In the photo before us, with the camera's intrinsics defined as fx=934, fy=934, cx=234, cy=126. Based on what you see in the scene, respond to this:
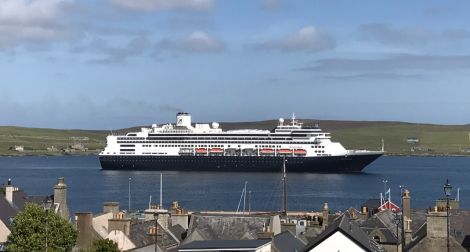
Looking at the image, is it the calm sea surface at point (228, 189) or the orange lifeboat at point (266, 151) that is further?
the orange lifeboat at point (266, 151)

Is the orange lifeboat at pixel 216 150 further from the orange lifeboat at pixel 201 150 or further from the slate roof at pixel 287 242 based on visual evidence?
the slate roof at pixel 287 242

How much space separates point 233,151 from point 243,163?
5.08m

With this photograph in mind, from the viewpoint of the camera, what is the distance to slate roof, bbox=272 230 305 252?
3123cm

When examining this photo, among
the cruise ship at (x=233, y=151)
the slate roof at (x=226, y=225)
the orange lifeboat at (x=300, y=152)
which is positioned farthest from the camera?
the orange lifeboat at (x=300, y=152)

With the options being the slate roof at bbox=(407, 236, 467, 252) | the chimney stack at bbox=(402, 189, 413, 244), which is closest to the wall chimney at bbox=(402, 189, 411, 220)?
the chimney stack at bbox=(402, 189, 413, 244)

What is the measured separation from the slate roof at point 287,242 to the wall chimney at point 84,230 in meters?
6.47

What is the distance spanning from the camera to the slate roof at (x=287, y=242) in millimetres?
31234

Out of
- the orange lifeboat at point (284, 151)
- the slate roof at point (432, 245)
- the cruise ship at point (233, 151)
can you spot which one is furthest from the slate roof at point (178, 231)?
the orange lifeboat at point (284, 151)

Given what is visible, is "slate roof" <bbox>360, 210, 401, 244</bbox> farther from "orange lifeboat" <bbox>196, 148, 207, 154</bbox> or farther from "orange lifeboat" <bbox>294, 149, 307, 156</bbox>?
"orange lifeboat" <bbox>196, 148, 207, 154</bbox>

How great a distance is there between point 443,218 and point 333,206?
236 feet

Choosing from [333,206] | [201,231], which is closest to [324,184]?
[333,206]

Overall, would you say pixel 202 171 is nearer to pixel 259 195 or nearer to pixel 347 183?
pixel 347 183

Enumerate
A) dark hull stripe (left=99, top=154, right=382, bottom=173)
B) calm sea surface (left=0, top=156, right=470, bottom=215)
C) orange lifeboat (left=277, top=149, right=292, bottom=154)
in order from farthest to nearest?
orange lifeboat (left=277, top=149, right=292, bottom=154), dark hull stripe (left=99, top=154, right=382, bottom=173), calm sea surface (left=0, top=156, right=470, bottom=215)

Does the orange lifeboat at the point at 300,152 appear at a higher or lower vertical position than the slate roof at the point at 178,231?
higher
